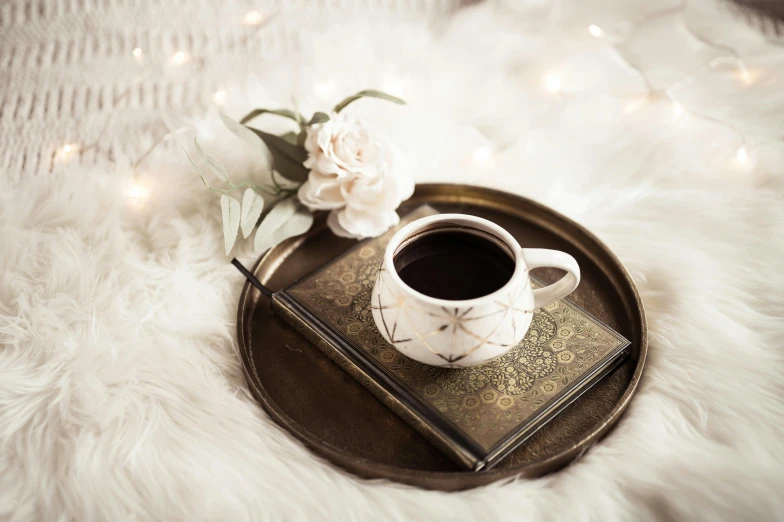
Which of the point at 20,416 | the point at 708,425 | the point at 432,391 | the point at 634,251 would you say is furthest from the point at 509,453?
the point at 20,416

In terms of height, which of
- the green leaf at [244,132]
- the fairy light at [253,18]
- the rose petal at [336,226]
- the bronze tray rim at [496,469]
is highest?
the green leaf at [244,132]

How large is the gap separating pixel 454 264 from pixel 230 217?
24 cm

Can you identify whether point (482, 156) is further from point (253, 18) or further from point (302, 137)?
point (253, 18)

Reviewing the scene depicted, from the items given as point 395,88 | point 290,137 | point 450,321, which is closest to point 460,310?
point 450,321

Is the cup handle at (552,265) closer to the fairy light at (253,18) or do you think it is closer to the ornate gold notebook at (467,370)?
the ornate gold notebook at (467,370)

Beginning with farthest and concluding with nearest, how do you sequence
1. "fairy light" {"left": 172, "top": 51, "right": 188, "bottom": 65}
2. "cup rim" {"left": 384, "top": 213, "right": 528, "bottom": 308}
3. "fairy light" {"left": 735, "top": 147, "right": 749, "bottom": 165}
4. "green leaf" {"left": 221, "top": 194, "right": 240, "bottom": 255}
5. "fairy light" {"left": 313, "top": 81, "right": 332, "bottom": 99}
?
"fairy light" {"left": 172, "top": 51, "right": 188, "bottom": 65}
"fairy light" {"left": 313, "top": 81, "right": 332, "bottom": 99}
"fairy light" {"left": 735, "top": 147, "right": 749, "bottom": 165}
"green leaf" {"left": 221, "top": 194, "right": 240, "bottom": 255}
"cup rim" {"left": 384, "top": 213, "right": 528, "bottom": 308}

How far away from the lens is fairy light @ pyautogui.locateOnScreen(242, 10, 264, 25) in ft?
3.44

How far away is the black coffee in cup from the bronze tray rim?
0.14 meters

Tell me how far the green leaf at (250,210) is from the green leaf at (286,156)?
0.18 feet

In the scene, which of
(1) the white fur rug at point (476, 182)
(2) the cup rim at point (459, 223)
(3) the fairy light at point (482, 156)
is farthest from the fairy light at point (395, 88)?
(2) the cup rim at point (459, 223)

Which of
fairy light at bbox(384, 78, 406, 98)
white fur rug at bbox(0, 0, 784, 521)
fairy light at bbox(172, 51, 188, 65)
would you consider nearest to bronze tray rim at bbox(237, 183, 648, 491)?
white fur rug at bbox(0, 0, 784, 521)

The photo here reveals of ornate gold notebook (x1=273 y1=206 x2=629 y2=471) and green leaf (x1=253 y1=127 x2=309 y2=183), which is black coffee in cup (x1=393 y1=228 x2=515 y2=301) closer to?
ornate gold notebook (x1=273 y1=206 x2=629 y2=471)

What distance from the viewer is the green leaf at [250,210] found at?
0.64m

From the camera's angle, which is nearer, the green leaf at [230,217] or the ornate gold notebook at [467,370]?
the ornate gold notebook at [467,370]
